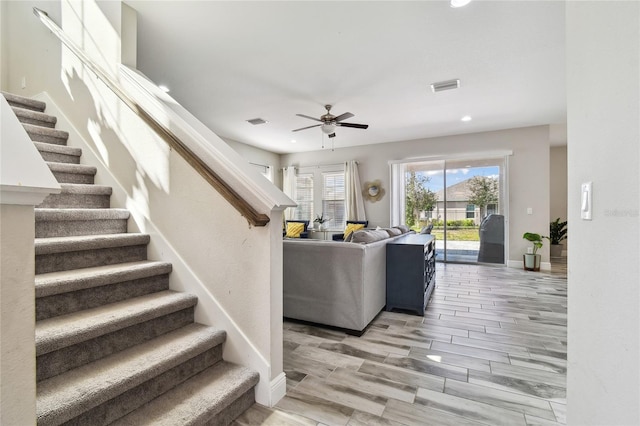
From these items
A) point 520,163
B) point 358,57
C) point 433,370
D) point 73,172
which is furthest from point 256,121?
point 520,163

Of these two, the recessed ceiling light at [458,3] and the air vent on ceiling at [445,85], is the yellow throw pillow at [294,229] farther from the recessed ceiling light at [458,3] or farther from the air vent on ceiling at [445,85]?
the recessed ceiling light at [458,3]

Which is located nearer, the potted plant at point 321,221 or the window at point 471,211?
the window at point 471,211

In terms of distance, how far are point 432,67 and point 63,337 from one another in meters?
3.99

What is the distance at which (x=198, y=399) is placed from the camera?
147 centimetres

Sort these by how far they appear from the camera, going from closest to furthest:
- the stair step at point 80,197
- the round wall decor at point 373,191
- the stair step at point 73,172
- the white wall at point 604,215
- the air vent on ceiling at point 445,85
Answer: the white wall at point 604,215 → the stair step at point 80,197 → the stair step at point 73,172 → the air vent on ceiling at point 445,85 → the round wall decor at point 373,191

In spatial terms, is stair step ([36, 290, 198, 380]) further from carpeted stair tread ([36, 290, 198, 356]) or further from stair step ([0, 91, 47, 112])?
stair step ([0, 91, 47, 112])

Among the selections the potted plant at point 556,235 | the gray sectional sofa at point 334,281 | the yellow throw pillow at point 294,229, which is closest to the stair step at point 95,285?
the gray sectional sofa at point 334,281

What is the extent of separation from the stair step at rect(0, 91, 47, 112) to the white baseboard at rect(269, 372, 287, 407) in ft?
11.1

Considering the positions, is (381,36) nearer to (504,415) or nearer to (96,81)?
(96,81)

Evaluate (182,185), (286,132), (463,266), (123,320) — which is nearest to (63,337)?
(123,320)

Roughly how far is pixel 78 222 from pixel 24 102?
5.91ft

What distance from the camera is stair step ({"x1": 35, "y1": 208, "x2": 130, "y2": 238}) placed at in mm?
1860

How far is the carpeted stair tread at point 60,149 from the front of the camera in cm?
235

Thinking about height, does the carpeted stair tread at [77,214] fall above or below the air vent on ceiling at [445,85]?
below
